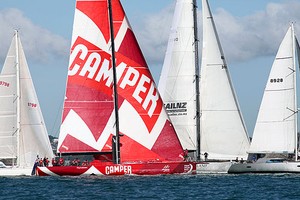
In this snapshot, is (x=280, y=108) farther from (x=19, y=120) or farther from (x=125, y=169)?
(x=19, y=120)

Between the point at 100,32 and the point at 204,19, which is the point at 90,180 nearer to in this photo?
the point at 100,32

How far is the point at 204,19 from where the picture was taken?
216 feet

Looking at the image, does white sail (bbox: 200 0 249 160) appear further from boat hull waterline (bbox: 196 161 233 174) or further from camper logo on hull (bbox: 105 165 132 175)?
camper logo on hull (bbox: 105 165 132 175)

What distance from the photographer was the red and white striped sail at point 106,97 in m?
56.6

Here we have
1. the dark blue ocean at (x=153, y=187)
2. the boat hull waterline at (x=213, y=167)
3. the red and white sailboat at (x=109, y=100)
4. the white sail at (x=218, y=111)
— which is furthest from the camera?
the white sail at (x=218, y=111)

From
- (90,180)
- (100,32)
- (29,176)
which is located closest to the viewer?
(90,180)

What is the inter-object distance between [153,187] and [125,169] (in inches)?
194

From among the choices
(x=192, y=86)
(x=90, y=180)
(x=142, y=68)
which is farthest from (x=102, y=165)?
(x=192, y=86)

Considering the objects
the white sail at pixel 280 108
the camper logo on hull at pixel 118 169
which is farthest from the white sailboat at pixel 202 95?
the camper logo on hull at pixel 118 169

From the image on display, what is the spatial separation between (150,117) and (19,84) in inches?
481

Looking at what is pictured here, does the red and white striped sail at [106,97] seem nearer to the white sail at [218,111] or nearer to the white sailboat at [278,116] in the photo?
the white sail at [218,111]

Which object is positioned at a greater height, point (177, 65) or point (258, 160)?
point (177, 65)

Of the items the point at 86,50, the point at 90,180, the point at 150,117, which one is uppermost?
the point at 86,50

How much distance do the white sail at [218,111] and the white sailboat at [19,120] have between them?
10423mm
